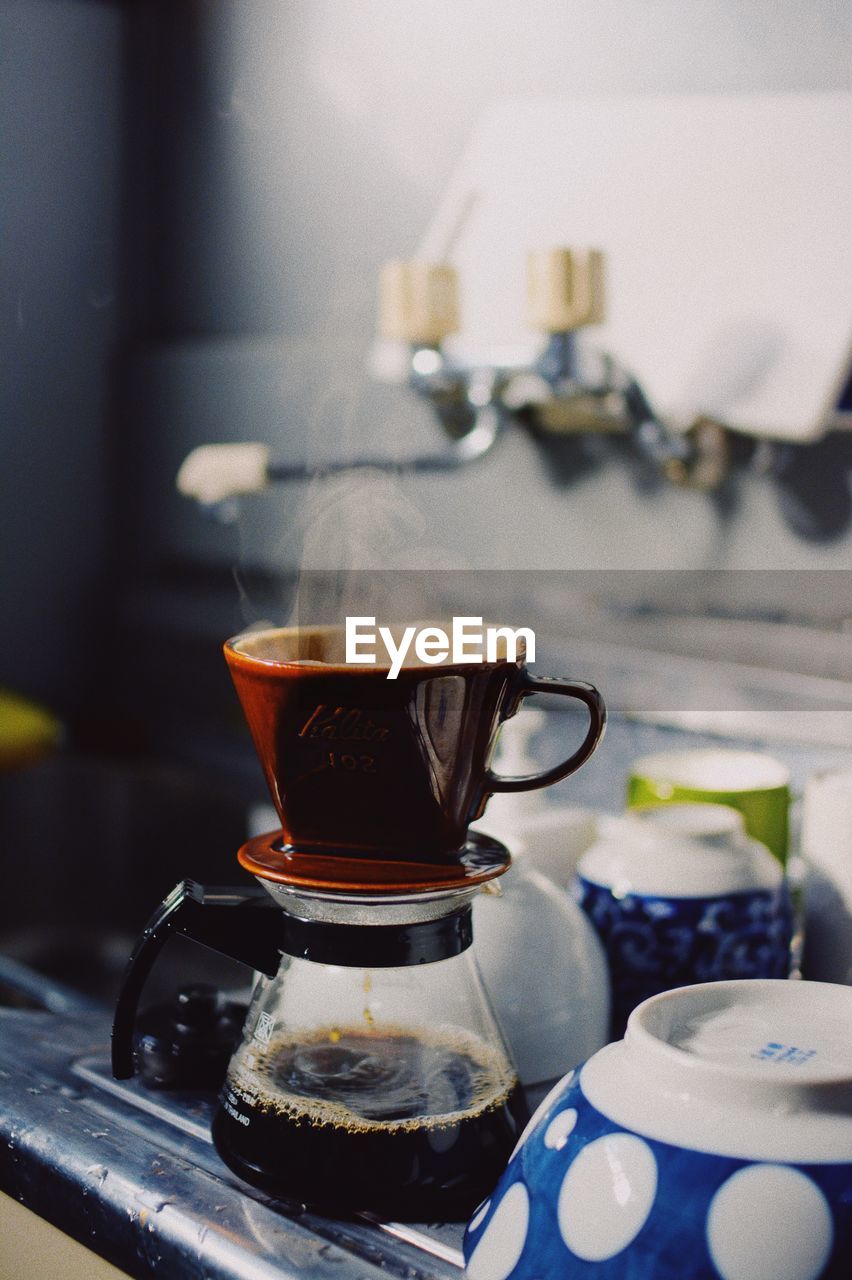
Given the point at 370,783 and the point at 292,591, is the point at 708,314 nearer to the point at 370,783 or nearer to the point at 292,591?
the point at 292,591

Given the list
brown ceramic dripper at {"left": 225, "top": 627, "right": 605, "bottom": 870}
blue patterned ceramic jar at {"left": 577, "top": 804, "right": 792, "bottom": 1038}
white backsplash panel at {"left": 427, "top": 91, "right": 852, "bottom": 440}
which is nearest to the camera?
brown ceramic dripper at {"left": 225, "top": 627, "right": 605, "bottom": 870}

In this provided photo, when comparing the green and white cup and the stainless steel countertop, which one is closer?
the stainless steel countertop

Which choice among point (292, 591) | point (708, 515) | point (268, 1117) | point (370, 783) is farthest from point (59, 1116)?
point (292, 591)

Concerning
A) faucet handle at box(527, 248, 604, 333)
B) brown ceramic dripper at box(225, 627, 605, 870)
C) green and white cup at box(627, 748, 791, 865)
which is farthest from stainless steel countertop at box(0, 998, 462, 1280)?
faucet handle at box(527, 248, 604, 333)

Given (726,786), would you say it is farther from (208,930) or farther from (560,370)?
(560,370)

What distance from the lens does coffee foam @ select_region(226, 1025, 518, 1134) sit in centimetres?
50

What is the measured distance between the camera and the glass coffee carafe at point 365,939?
0.49 metres

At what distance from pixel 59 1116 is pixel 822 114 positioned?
108 centimetres

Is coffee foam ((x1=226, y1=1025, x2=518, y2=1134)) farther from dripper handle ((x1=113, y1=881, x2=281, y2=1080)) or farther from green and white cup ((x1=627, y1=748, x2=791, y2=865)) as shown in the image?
green and white cup ((x1=627, y1=748, x2=791, y2=865))

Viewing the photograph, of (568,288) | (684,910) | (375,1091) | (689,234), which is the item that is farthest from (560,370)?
(375,1091)

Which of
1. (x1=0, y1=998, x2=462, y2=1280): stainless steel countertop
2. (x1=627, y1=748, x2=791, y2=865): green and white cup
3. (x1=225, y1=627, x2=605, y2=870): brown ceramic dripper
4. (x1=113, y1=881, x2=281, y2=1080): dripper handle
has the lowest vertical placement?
(x1=0, y1=998, x2=462, y2=1280): stainless steel countertop

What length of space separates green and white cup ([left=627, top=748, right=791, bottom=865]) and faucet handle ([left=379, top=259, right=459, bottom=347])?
1.96 feet

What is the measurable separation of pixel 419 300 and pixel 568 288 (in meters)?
0.16

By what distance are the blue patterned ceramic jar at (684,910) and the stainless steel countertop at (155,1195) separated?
0.59ft
